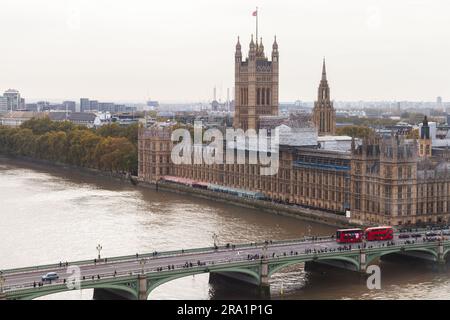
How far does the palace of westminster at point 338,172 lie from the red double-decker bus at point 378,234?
7957 millimetres

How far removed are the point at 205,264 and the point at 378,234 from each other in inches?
489

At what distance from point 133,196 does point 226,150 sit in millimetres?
9430

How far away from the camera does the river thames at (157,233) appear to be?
136 ft

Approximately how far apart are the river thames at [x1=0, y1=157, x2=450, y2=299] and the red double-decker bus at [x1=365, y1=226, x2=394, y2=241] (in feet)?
5.00

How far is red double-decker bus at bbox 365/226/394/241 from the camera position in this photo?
156ft

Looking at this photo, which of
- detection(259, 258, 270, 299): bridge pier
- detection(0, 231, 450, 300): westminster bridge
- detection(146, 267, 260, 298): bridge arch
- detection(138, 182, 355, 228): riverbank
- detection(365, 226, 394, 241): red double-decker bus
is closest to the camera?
detection(0, 231, 450, 300): westminster bridge

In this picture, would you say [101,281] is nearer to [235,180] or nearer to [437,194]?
[437,194]

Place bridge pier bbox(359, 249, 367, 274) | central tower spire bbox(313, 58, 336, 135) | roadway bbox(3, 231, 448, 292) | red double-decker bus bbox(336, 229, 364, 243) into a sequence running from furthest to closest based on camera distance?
central tower spire bbox(313, 58, 336, 135), red double-decker bus bbox(336, 229, 364, 243), bridge pier bbox(359, 249, 367, 274), roadway bbox(3, 231, 448, 292)

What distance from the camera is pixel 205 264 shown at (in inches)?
1556

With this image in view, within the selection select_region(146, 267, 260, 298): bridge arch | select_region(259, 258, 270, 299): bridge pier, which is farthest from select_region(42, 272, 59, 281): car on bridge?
select_region(259, 258, 270, 299): bridge pier

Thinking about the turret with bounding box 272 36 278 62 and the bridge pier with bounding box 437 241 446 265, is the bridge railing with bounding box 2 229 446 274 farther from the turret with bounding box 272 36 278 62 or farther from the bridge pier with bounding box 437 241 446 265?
the turret with bounding box 272 36 278 62

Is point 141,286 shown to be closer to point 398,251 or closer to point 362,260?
point 362,260

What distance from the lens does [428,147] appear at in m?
68.8
